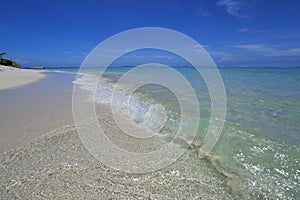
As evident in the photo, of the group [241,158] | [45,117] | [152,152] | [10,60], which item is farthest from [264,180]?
[10,60]

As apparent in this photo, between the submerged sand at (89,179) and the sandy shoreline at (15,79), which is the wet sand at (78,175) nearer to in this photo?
the submerged sand at (89,179)

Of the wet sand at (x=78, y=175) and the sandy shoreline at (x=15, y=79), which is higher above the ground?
the sandy shoreline at (x=15, y=79)

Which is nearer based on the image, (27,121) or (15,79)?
(27,121)

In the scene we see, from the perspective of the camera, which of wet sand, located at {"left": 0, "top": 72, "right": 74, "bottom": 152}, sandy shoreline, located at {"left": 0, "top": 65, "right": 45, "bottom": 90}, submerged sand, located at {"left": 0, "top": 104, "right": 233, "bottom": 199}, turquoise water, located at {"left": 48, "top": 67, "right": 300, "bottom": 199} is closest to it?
submerged sand, located at {"left": 0, "top": 104, "right": 233, "bottom": 199}

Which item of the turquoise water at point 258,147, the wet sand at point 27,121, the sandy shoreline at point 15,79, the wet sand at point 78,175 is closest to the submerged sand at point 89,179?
the wet sand at point 78,175

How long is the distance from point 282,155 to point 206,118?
7.74 feet

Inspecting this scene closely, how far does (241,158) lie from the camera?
11.3ft

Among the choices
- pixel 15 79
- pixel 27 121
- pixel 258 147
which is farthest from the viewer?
pixel 15 79

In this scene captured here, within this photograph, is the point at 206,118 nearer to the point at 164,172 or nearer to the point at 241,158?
the point at 241,158

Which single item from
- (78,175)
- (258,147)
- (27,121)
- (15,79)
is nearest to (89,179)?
(78,175)

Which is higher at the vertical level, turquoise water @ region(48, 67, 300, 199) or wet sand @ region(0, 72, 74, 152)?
wet sand @ region(0, 72, 74, 152)

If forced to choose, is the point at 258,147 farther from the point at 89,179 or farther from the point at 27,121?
the point at 27,121

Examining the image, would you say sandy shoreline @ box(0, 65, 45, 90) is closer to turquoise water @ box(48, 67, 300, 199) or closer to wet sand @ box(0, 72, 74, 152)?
wet sand @ box(0, 72, 74, 152)

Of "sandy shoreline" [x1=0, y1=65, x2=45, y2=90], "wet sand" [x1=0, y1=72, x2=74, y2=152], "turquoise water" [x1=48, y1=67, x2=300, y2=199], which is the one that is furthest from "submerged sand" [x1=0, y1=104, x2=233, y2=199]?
"sandy shoreline" [x1=0, y1=65, x2=45, y2=90]
